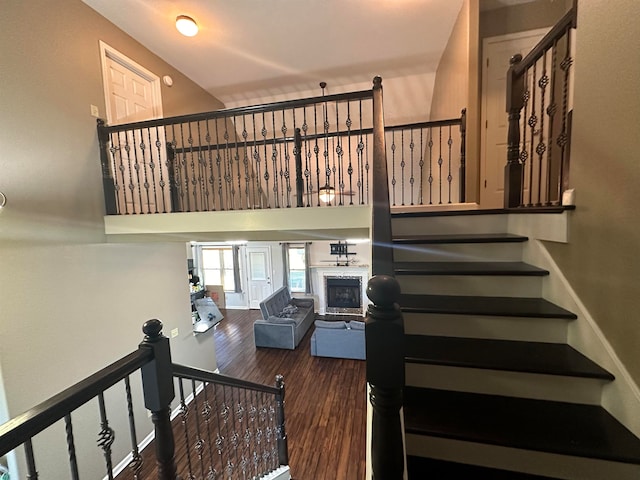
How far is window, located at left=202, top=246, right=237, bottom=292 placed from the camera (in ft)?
32.1

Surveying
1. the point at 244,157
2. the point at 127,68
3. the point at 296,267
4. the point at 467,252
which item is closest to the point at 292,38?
the point at 244,157

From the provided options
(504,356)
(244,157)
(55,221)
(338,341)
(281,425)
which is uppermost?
(244,157)

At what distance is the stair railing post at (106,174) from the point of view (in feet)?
10.3

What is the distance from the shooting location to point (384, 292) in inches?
24.0

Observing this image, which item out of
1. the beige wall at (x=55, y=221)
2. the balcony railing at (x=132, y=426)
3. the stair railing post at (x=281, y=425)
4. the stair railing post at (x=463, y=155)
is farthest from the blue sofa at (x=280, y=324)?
the stair railing post at (x=463, y=155)

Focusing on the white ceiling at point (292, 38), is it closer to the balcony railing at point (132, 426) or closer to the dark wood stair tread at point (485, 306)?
the dark wood stair tread at point (485, 306)

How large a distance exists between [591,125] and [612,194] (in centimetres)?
38

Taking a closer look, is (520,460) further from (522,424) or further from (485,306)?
(485,306)

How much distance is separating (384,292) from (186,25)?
13.5 ft

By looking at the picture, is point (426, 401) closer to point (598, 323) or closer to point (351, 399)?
point (598, 323)

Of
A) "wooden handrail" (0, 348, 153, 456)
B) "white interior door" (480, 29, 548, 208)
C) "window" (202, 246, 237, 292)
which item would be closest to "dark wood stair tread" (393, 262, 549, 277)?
"wooden handrail" (0, 348, 153, 456)

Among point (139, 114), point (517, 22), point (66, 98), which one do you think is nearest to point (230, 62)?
point (139, 114)

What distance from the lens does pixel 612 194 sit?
4.13 ft

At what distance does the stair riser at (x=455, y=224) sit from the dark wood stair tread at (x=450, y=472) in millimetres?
1514
